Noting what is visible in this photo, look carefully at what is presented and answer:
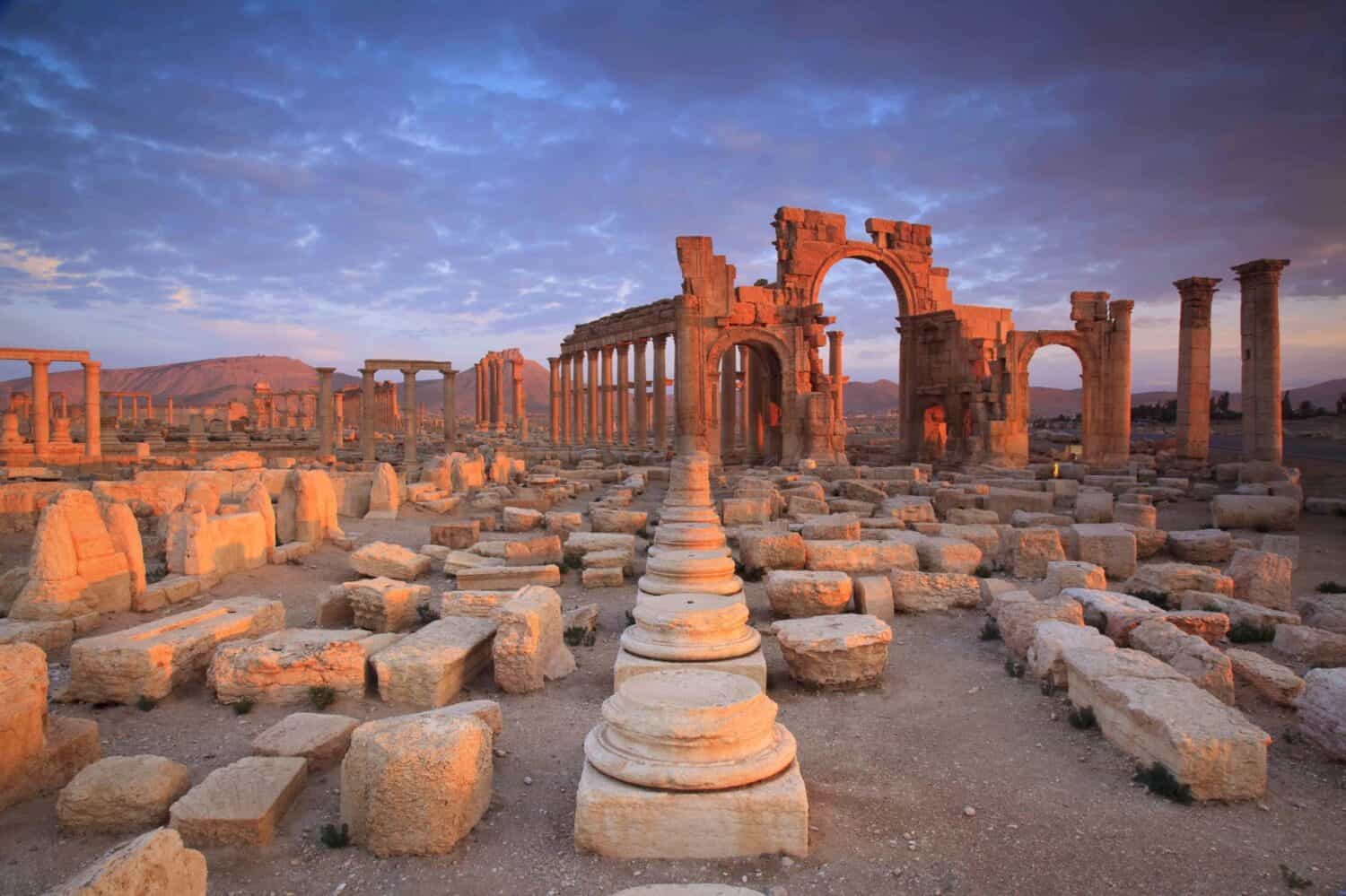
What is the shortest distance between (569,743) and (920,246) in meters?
25.1

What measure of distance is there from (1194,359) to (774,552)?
19.8 m

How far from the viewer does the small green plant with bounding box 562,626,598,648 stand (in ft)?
24.6

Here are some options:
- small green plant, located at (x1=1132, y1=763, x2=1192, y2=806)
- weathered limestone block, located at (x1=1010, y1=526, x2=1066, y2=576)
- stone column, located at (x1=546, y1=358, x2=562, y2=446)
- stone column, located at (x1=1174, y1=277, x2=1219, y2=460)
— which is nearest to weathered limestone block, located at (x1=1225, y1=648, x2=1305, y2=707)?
small green plant, located at (x1=1132, y1=763, x2=1192, y2=806)

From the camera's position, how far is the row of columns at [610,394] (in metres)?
29.9

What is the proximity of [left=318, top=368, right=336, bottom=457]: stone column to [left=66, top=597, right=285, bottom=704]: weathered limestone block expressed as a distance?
21.8m

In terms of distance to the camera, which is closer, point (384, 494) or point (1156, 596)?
point (1156, 596)

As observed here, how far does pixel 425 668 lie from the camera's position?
5809mm

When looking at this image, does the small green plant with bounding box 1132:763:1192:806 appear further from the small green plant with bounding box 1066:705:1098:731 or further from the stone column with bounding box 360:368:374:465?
the stone column with bounding box 360:368:374:465

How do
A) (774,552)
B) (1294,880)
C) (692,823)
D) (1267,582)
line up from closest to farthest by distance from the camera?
(1294,880) < (692,823) < (1267,582) < (774,552)

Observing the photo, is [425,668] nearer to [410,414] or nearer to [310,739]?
[310,739]

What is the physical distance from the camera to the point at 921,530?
1156cm


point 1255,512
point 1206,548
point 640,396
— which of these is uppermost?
point 640,396

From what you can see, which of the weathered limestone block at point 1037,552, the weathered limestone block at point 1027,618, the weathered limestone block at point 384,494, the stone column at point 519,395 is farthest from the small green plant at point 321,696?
the stone column at point 519,395

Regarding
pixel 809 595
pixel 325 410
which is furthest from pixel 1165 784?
pixel 325 410
